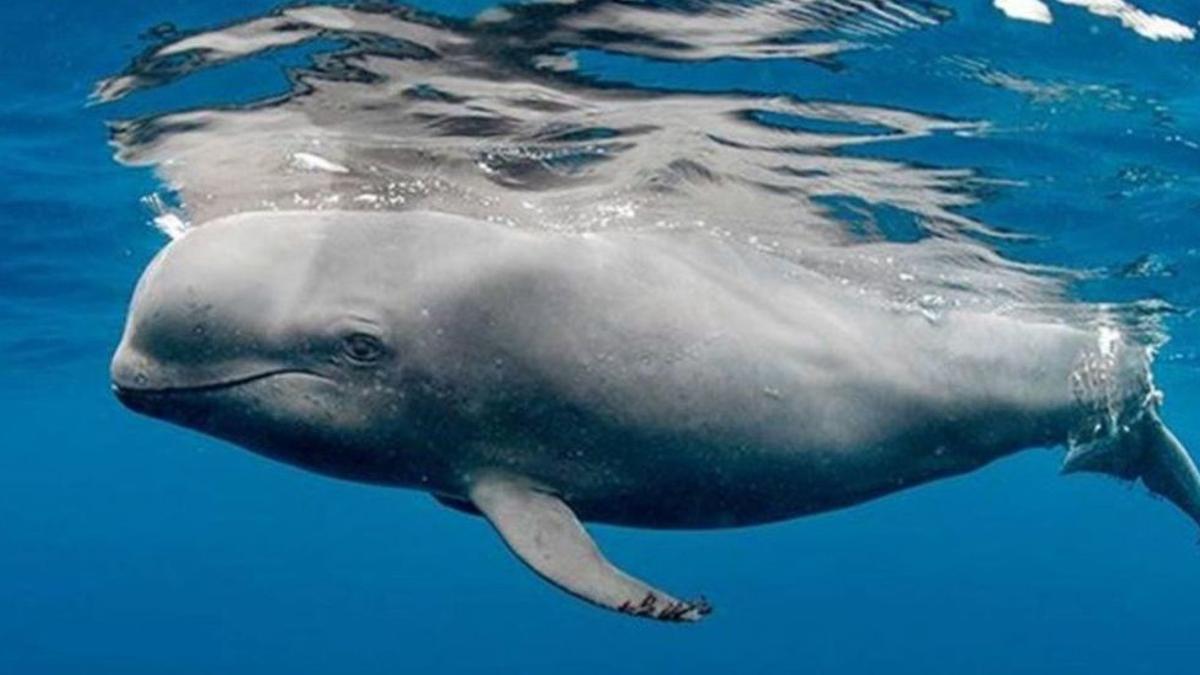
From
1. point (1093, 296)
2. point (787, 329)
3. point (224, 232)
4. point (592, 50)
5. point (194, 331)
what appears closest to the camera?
point (194, 331)

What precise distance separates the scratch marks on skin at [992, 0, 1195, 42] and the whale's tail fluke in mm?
3276

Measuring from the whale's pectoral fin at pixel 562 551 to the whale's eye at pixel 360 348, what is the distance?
0.79 metres

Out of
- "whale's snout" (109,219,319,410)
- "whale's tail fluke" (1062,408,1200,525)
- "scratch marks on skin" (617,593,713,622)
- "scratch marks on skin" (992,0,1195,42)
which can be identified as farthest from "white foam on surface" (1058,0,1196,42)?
"whale's snout" (109,219,319,410)

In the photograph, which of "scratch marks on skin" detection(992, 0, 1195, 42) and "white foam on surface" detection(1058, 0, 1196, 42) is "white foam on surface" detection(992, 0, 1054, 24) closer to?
"scratch marks on skin" detection(992, 0, 1195, 42)

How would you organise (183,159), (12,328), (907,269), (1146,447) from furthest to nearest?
(12,328), (907,269), (183,159), (1146,447)

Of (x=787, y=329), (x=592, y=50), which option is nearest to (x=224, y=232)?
(x=787, y=329)

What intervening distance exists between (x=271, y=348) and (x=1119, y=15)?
267 inches

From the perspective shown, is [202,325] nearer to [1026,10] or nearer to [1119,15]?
[1026,10]

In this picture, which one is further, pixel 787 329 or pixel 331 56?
pixel 331 56

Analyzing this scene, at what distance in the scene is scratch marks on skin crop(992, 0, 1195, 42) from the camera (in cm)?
901

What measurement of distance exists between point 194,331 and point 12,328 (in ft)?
88.6

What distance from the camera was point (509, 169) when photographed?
1105cm

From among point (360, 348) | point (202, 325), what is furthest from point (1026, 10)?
point (202, 325)

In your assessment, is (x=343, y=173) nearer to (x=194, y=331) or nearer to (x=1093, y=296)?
(x=194, y=331)
